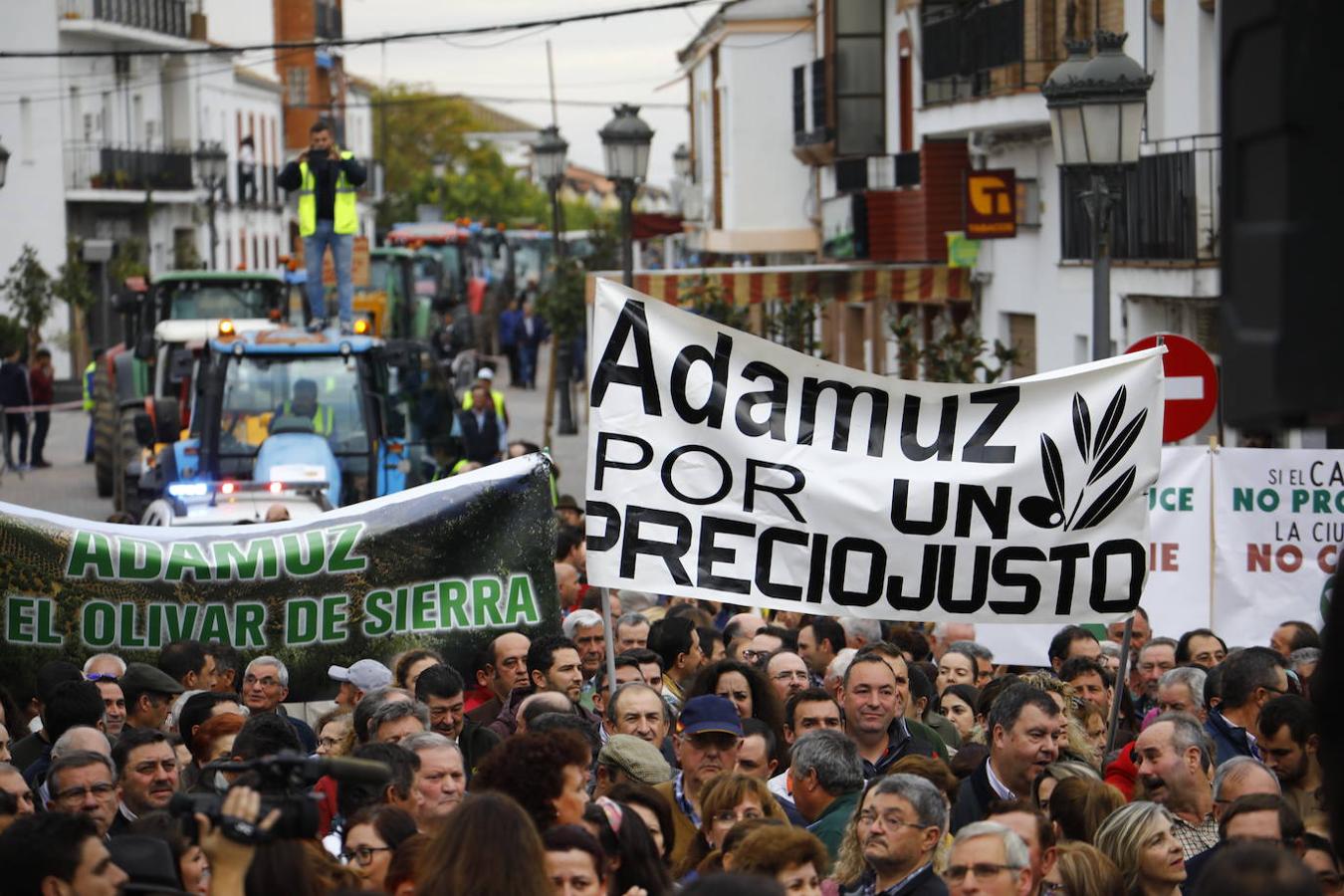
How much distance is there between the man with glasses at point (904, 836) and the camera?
6145 mm

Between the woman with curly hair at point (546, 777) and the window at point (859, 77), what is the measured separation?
27.6m

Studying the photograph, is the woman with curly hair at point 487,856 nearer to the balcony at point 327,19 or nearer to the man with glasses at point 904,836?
the man with glasses at point 904,836

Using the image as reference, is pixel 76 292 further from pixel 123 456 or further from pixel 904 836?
pixel 904 836

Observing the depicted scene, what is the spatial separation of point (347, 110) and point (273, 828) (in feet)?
274

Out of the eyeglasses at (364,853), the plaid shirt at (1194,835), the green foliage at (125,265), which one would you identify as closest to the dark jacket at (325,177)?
the plaid shirt at (1194,835)

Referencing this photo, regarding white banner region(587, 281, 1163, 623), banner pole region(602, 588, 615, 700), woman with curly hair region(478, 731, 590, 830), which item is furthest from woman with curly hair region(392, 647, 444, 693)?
woman with curly hair region(478, 731, 590, 830)

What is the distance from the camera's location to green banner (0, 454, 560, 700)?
9.95 metres

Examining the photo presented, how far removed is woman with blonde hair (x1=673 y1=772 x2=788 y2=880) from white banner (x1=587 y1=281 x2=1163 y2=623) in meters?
1.79

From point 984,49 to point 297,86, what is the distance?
54.7 metres

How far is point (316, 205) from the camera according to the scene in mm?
21266

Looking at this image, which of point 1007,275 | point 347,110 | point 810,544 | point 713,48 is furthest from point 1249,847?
point 347,110

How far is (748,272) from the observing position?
27328 mm

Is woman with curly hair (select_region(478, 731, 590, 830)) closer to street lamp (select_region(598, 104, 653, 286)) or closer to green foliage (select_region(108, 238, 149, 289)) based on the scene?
street lamp (select_region(598, 104, 653, 286))

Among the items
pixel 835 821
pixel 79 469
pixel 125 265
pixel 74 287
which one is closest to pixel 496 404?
pixel 79 469
